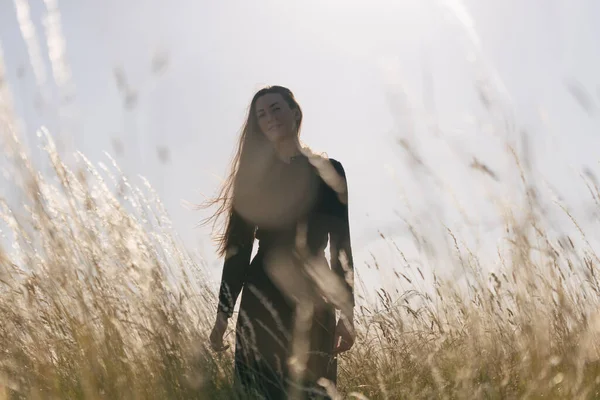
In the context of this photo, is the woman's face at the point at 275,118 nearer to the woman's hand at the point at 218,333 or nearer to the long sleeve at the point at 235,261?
the long sleeve at the point at 235,261

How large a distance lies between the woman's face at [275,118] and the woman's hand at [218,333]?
2.33 feet

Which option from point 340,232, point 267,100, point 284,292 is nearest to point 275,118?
point 267,100

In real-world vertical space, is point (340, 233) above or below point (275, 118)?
below

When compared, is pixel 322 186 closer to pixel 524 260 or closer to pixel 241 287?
pixel 241 287

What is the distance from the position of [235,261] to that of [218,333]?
0.90 ft

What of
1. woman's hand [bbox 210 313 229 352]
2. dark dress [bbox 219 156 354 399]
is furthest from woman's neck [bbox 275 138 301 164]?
woman's hand [bbox 210 313 229 352]

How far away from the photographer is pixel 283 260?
2.33 meters

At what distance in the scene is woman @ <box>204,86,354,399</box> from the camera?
2.20 metres

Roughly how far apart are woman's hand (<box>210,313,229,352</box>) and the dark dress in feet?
0.10

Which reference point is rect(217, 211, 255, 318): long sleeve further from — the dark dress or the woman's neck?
the woman's neck

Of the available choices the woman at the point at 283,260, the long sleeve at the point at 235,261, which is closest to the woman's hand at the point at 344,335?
the woman at the point at 283,260

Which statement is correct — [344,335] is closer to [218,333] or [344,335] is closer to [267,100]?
[218,333]

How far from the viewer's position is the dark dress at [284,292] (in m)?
2.20

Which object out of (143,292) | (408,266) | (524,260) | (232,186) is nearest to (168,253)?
(143,292)
